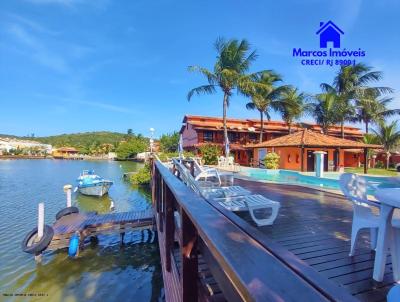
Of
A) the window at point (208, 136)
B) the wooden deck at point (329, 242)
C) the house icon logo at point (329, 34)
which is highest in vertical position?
the house icon logo at point (329, 34)

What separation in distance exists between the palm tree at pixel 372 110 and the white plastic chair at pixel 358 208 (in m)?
25.5

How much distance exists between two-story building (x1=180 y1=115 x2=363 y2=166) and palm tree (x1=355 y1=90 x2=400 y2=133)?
3.70 meters

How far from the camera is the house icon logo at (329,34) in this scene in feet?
40.1

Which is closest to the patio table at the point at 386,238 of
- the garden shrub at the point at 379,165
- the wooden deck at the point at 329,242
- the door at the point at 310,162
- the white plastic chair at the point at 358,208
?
the wooden deck at the point at 329,242

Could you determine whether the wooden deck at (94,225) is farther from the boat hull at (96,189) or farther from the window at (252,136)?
the window at (252,136)

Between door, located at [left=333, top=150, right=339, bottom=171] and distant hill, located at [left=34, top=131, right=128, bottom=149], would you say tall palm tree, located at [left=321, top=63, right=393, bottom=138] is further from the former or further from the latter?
distant hill, located at [left=34, top=131, right=128, bottom=149]

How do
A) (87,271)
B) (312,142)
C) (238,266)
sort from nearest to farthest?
(238,266), (87,271), (312,142)

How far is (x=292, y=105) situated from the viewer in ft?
83.4

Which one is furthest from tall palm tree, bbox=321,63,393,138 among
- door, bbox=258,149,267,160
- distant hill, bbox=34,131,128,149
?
distant hill, bbox=34,131,128,149

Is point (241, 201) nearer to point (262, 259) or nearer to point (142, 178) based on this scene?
Result: point (262, 259)

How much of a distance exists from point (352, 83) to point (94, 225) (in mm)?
24757

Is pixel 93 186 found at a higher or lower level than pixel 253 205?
lower

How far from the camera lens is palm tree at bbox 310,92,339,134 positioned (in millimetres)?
23547

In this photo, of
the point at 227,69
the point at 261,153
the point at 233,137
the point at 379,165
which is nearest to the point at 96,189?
the point at 227,69
